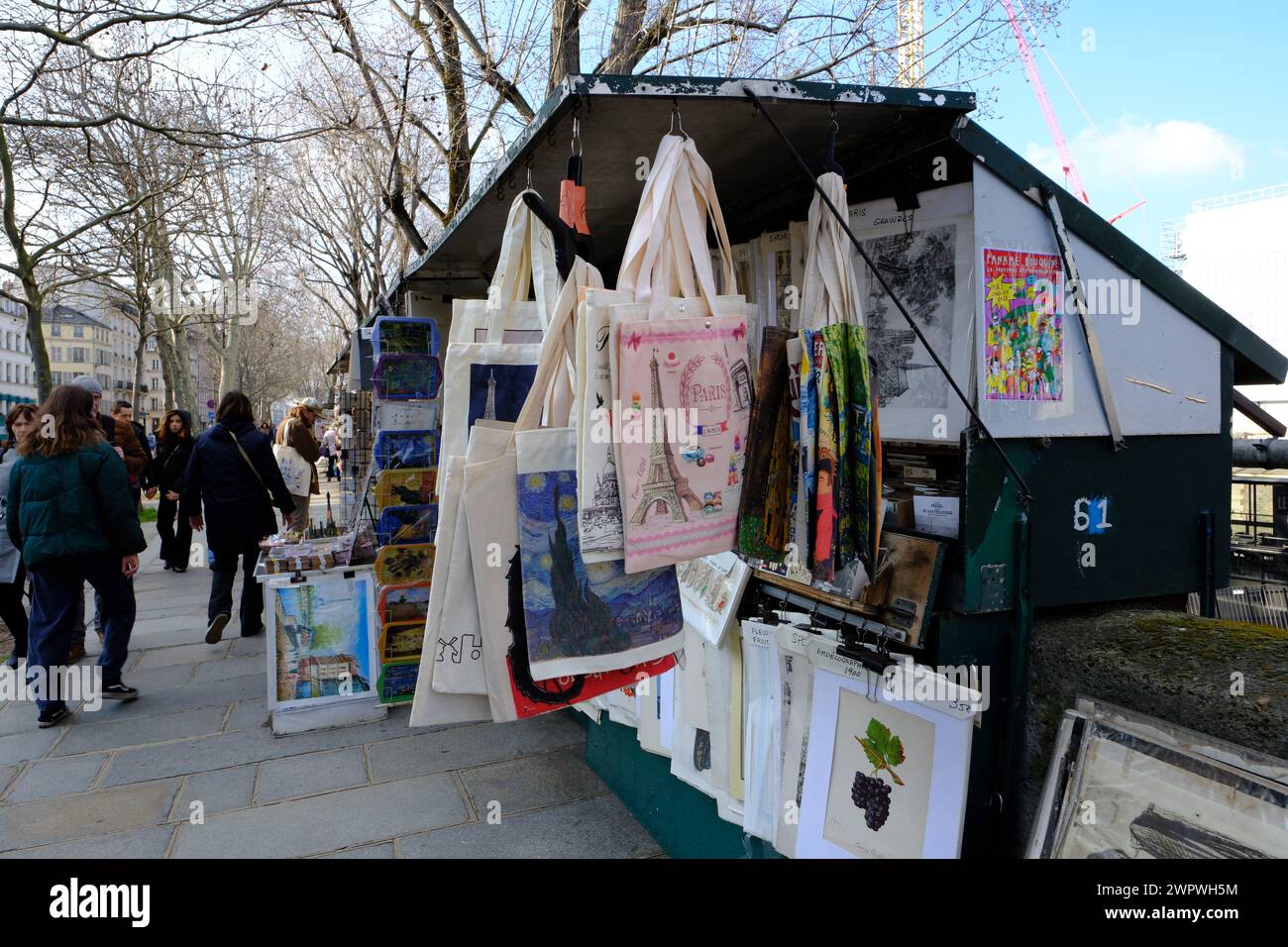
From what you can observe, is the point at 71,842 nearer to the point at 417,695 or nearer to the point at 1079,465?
the point at 417,695

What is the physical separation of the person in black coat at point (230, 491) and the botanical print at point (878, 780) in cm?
604

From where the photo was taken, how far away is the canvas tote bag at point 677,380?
185 centimetres

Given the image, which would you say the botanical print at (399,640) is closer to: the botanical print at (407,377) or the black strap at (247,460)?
the botanical print at (407,377)

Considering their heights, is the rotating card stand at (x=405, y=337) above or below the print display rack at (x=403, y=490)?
above

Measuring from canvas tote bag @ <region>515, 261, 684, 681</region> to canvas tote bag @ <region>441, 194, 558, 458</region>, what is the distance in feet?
0.79

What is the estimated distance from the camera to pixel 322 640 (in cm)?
538

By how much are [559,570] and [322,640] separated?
404 centimetres

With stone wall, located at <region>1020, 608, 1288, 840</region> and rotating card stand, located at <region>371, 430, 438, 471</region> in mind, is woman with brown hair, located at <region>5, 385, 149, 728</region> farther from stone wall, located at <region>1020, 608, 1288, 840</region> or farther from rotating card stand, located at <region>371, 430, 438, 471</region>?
stone wall, located at <region>1020, 608, 1288, 840</region>

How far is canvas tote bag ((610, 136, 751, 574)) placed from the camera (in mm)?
1849

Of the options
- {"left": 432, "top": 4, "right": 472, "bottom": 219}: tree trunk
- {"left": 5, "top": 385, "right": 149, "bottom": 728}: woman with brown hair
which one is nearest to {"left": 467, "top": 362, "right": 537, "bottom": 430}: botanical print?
{"left": 5, "top": 385, "right": 149, "bottom": 728}: woman with brown hair

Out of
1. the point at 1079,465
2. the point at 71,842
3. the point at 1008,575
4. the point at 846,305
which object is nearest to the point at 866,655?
the point at 1008,575

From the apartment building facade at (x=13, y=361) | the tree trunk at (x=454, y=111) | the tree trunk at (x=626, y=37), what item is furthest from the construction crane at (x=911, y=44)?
the apartment building facade at (x=13, y=361)

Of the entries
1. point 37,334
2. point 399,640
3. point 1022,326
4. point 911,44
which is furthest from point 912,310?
point 37,334

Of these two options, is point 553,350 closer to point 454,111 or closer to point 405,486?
point 405,486
